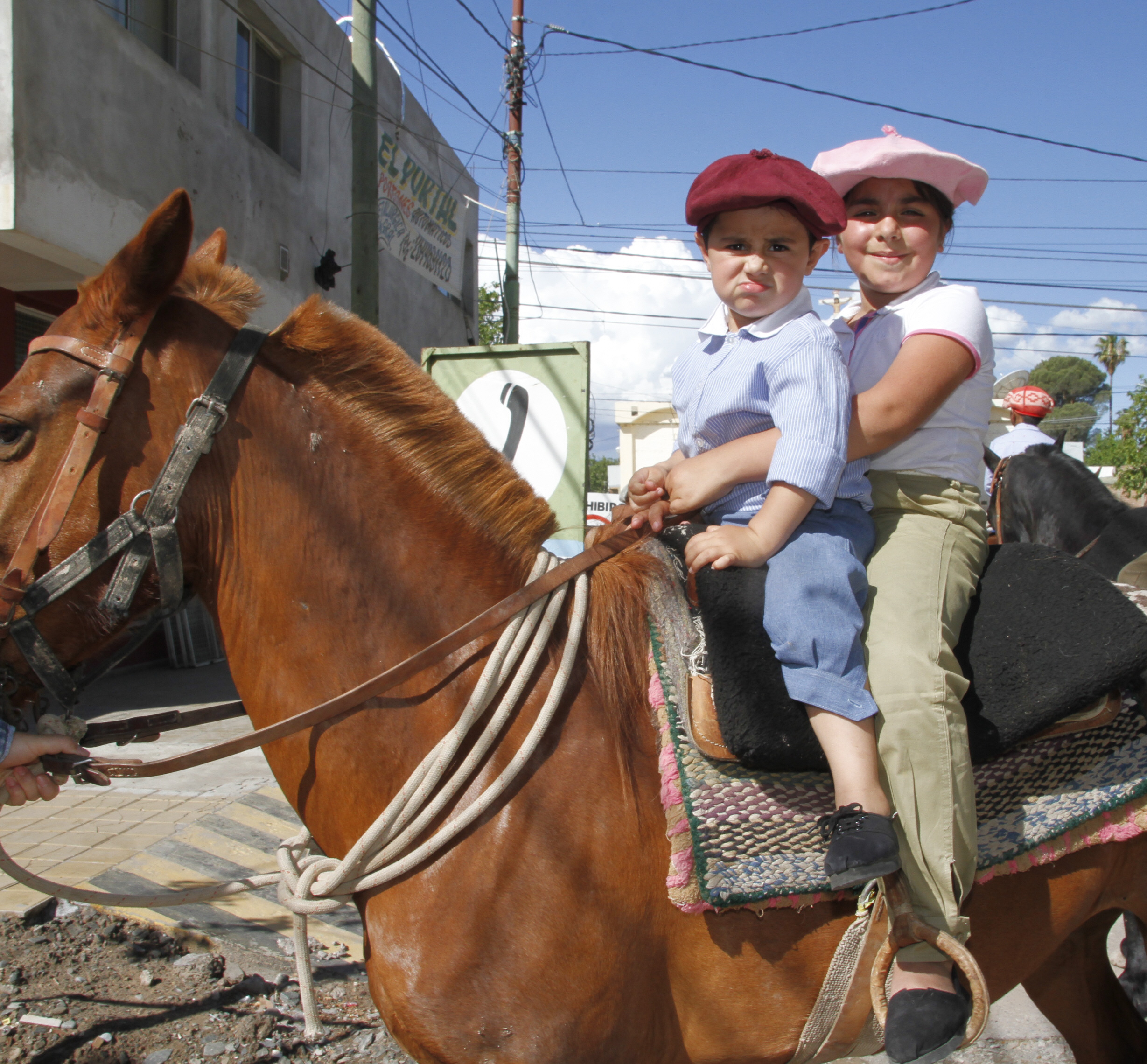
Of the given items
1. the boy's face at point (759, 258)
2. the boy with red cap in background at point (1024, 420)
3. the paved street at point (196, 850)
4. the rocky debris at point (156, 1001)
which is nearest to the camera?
the boy's face at point (759, 258)

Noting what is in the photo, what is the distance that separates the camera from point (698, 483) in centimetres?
175

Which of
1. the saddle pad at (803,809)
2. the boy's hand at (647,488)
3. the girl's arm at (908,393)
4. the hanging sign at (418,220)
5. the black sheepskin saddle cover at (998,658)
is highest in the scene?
the hanging sign at (418,220)

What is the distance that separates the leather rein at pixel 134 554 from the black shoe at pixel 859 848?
695mm

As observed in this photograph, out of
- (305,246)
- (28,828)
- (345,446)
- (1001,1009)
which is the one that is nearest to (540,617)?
(345,446)

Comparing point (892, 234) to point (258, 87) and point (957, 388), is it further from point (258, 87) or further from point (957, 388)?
point (258, 87)

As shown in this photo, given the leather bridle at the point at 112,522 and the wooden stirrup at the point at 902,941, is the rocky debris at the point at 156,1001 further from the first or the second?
the leather bridle at the point at 112,522

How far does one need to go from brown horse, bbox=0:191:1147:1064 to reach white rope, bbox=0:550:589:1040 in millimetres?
44

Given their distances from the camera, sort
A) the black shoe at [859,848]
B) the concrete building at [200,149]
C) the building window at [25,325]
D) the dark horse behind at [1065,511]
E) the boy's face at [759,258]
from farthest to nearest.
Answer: the building window at [25,325]
the concrete building at [200,149]
the dark horse behind at [1065,511]
the boy's face at [759,258]
the black shoe at [859,848]

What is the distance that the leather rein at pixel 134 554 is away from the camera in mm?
1482

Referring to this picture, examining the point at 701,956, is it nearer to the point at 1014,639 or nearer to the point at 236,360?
the point at 1014,639

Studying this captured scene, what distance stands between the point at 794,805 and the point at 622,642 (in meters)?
0.48

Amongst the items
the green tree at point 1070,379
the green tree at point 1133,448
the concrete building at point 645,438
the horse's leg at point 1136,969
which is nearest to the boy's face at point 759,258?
the horse's leg at point 1136,969

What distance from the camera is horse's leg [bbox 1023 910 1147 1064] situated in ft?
7.70

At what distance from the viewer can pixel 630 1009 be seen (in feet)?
4.88
